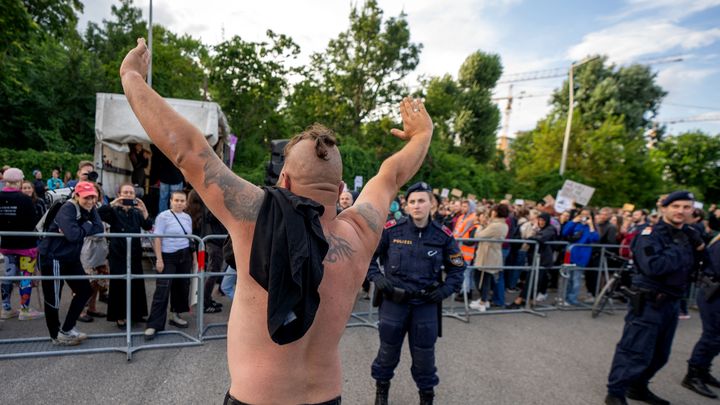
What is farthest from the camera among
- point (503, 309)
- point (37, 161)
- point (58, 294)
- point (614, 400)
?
point (37, 161)

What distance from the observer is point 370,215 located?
1682mm

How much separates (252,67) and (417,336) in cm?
2063

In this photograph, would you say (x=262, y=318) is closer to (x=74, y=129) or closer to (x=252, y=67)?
(x=252, y=67)

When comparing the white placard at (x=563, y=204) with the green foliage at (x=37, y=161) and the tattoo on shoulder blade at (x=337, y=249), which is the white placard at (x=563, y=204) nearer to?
the tattoo on shoulder blade at (x=337, y=249)

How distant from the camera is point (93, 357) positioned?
165 inches

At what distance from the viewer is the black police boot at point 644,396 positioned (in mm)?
4066

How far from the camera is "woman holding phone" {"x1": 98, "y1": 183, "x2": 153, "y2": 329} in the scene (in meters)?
5.02

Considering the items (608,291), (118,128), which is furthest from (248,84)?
(608,291)

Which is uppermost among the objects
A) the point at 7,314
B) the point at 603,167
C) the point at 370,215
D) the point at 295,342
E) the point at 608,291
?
the point at 603,167

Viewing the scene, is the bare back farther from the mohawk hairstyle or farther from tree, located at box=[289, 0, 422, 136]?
tree, located at box=[289, 0, 422, 136]

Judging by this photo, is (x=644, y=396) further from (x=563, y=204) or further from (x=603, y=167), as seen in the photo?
(x=603, y=167)

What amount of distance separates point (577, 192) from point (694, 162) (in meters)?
32.4

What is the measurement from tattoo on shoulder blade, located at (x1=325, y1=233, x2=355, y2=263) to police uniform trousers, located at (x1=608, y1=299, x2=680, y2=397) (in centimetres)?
373

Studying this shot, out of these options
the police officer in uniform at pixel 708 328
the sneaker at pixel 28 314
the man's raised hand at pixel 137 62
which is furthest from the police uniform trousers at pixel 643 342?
the sneaker at pixel 28 314
